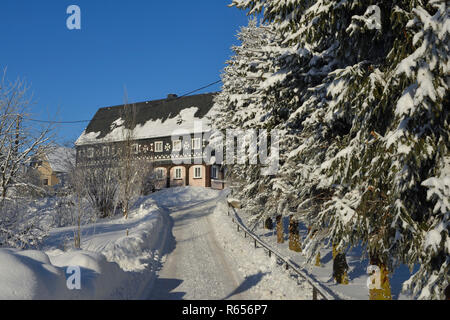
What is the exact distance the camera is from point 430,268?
5.54 m

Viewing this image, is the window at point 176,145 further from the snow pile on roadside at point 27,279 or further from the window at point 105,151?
the snow pile on roadside at point 27,279

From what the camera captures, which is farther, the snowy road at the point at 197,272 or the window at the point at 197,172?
the window at the point at 197,172

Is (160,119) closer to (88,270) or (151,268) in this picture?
(151,268)

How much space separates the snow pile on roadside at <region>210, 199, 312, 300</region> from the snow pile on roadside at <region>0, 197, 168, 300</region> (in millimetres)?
3108

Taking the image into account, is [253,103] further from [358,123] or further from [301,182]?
[358,123]

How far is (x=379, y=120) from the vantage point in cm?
692

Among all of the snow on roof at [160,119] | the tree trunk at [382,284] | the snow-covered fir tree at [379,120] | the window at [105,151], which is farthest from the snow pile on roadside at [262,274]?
the snow on roof at [160,119]

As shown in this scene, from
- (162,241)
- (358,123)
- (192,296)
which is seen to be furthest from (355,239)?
(162,241)

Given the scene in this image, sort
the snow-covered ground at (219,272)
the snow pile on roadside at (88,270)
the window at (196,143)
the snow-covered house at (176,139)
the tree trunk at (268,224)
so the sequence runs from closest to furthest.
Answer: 1. the snow pile on roadside at (88,270)
2. the snow-covered ground at (219,272)
3. the tree trunk at (268,224)
4. the window at (196,143)
5. the snow-covered house at (176,139)

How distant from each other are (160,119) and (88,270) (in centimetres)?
3851

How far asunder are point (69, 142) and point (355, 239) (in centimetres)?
3564

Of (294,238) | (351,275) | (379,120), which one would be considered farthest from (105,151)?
(379,120)

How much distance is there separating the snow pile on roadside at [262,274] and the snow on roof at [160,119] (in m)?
25.3

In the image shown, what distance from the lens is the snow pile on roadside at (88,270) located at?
553 centimetres
